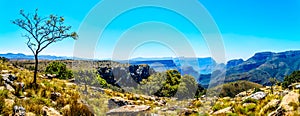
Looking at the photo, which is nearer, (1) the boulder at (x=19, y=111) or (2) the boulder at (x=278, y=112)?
(1) the boulder at (x=19, y=111)

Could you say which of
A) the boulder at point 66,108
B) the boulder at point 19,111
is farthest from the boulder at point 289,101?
the boulder at point 19,111

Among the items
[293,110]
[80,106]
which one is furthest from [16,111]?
[293,110]

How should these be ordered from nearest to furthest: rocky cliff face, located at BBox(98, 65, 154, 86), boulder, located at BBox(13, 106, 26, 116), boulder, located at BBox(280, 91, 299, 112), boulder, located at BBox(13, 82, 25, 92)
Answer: boulder, located at BBox(13, 106, 26, 116)
boulder, located at BBox(280, 91, 299, 112)
boulder, located at BBox(13, 82, 25, 92)
rocky cliff face, located at BBox(98, 65, 154, 86)

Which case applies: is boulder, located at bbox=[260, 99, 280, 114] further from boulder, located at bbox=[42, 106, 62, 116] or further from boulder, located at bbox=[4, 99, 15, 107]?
boulder, located at bbox=[4, 99, 15, 107]

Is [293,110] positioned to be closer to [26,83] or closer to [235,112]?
[235,112]

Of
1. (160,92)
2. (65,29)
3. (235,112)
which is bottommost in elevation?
(160,92)

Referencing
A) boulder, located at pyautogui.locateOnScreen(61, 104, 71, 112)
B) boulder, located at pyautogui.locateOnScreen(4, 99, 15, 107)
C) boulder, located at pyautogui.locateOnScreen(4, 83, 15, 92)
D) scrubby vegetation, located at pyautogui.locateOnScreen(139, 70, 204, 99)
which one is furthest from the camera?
scrubby vegetation, located at pyautogui.locateOnScreen(139, 70, 204, 99)

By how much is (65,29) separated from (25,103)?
12.2 meters

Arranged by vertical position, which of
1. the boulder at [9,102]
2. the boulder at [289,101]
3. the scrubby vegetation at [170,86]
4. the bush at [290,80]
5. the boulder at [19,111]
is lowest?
the scrubby vegetation at [170,86]

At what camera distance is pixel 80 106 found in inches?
854

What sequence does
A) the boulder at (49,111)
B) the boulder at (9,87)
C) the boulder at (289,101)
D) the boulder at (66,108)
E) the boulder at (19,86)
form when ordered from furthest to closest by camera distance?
the boulder at (19,86)
the boulder at (9,87)
the boulder at (66,108)
the boulder at (49,111)
the boulder at (289,101)

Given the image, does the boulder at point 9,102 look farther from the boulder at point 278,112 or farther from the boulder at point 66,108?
the boulder at point 278,112

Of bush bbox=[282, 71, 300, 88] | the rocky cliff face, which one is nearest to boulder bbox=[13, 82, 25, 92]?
bush bbox=[282, 71, 300, 88]

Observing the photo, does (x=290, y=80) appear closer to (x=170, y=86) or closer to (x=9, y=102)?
(x=170, y=86)
